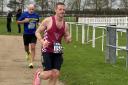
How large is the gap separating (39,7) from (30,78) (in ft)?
293

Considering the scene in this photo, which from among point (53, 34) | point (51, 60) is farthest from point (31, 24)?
point (53, 34)

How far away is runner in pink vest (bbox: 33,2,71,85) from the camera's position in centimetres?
957

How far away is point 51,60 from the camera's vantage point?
9844 millimetres

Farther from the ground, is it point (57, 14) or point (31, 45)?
point (57, 14)

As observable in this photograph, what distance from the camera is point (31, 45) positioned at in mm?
15273

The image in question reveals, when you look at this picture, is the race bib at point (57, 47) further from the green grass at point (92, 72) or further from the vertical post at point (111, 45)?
the vertical post at point (111, 45)

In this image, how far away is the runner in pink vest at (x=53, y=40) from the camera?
31.4 feet

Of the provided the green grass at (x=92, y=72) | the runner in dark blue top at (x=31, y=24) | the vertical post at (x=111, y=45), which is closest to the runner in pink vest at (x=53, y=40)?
the green grass at (x=92, y=72)

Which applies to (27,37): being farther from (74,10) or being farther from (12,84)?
(74,10)

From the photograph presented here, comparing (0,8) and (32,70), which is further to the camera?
(0,8)

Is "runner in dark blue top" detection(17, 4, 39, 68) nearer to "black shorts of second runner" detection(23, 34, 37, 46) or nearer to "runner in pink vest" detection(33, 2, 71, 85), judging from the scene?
"black shorts of second runner" detection(23, 34, 37, 46)

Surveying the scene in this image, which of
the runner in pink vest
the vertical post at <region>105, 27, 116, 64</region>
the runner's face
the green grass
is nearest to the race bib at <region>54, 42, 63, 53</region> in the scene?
the runner in pink vest

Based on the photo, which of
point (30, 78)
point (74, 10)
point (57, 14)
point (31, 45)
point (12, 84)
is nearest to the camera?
point (57, 14)

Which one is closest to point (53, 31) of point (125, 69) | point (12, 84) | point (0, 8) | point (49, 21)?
point (49, 21)
